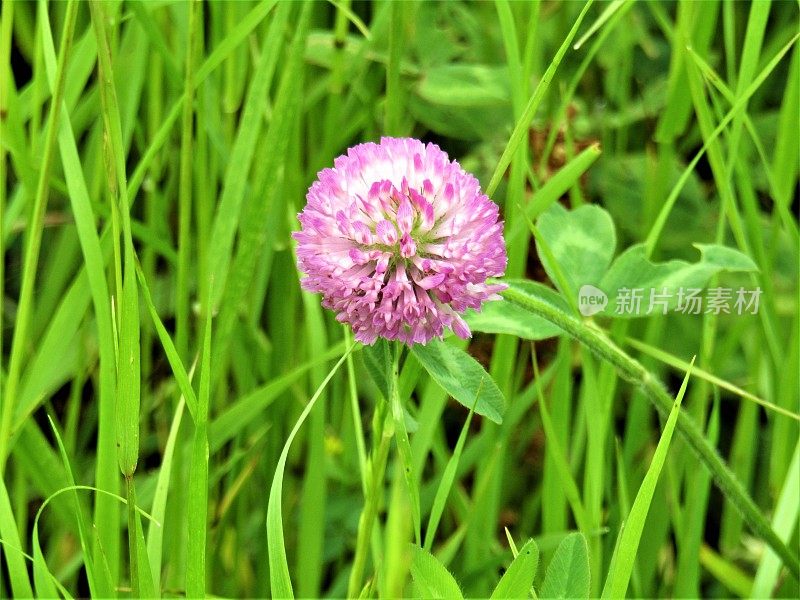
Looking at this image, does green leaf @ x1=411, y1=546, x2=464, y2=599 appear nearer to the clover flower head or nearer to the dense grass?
the dense grass

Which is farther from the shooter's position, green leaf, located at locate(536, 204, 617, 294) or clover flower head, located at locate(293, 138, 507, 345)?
green leaf, located at locate(536, 204, 617, 294)

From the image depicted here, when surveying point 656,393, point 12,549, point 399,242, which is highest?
point 399,242

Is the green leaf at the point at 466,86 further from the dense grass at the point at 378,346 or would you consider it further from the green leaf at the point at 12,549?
the green leaf at the point at 12,549

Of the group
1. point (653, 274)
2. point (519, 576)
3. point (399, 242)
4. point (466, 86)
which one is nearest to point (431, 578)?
point (519, 576)

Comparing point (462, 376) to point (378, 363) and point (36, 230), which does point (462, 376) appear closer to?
point (378, 363)

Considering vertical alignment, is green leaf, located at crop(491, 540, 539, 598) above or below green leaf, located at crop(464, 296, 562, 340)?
below

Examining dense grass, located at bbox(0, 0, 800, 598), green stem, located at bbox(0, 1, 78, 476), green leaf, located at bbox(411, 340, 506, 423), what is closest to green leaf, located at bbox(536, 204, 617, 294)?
dense grass, located at bbox(0, 0, 800, 598)

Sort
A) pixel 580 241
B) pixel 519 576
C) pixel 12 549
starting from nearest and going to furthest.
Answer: pixel 519 576 < pixel 12 549 < pixel 580 241
